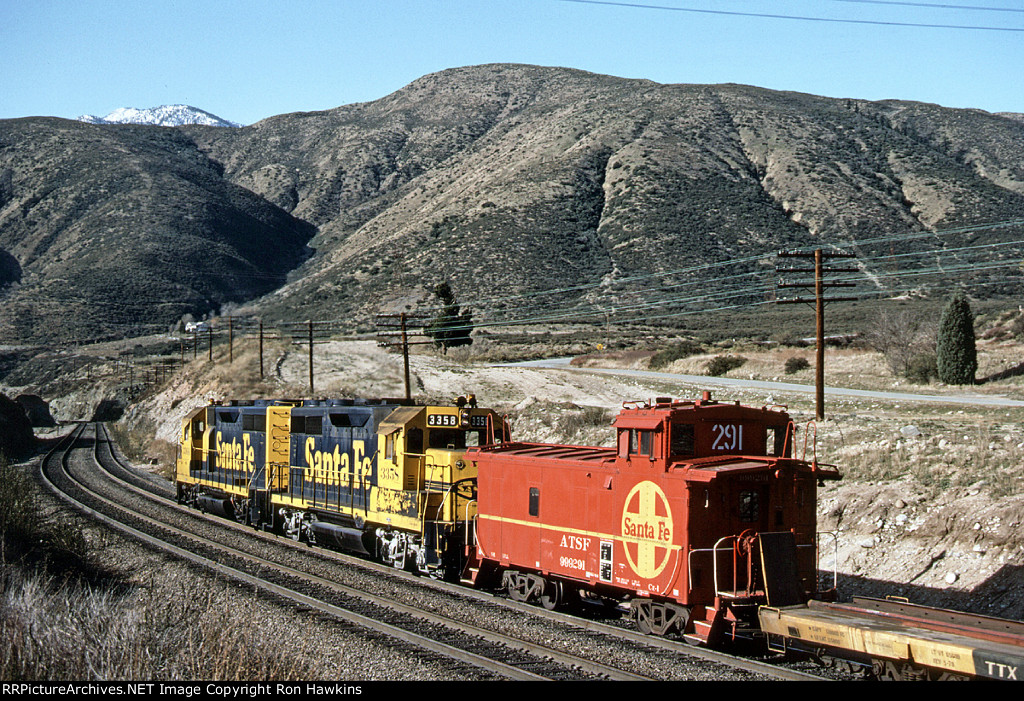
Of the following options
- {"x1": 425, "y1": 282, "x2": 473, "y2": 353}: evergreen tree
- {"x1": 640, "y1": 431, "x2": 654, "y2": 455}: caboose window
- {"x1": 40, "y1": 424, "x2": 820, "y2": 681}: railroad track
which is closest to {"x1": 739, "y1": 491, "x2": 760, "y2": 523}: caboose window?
{"x1": 640, "y1": 431, "x2": 654, "y2": 455}: caboose window

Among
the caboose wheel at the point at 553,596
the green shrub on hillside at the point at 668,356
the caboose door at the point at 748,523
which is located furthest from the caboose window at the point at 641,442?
the green shrub on hillside at the point at 668,356

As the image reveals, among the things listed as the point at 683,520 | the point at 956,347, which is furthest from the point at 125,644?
the point at 956,347

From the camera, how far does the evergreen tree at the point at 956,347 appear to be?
40.6m

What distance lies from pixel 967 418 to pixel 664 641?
19491mm

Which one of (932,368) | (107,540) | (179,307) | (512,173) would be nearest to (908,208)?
(512,173)

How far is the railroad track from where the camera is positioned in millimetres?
11758

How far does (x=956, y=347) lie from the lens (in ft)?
134

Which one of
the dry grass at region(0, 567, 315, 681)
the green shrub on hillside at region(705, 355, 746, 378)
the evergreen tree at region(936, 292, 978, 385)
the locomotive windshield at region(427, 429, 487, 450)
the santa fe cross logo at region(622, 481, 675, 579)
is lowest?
the dry grass at region(0, 567, 315, 681)

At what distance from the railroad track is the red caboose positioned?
723mm

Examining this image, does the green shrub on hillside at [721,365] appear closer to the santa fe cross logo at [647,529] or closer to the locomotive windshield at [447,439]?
the locomotive windshield at [447,439]

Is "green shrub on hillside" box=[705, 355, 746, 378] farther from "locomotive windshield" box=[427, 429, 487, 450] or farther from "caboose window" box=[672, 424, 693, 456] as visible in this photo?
"caboose window" box=[672, 424, 693, 456]

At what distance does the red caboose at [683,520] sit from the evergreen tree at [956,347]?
31.1 metres

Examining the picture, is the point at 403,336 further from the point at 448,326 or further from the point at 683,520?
the point at 683,520

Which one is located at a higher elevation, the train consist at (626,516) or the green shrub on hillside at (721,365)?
the green shrub on hillside at (721,365)
